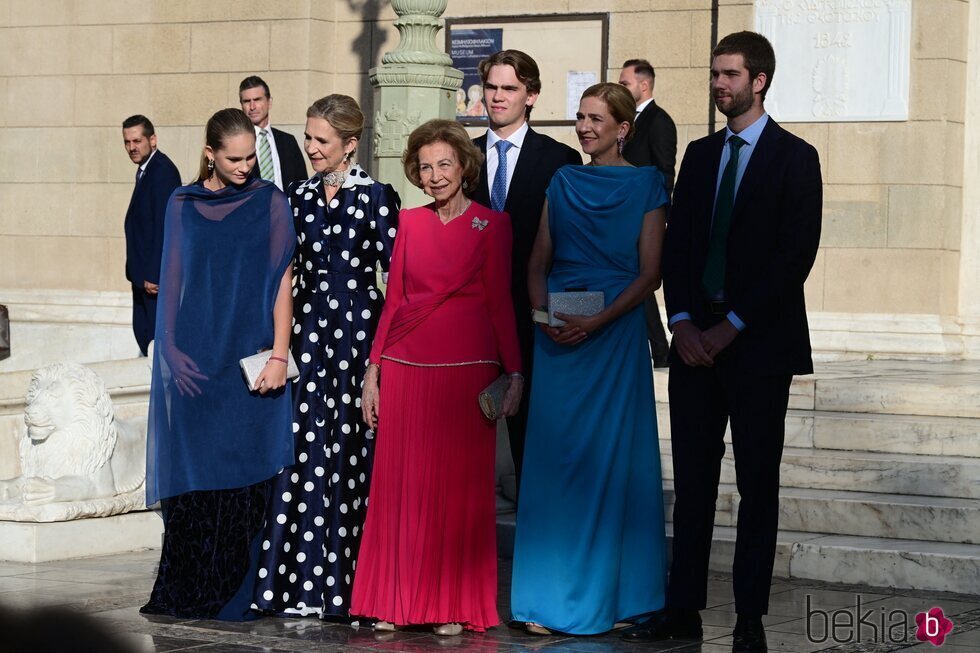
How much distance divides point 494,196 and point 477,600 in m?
1.54

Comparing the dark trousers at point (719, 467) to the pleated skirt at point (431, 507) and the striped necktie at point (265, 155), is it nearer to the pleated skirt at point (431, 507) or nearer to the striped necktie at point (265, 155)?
the pleated skirt at point (431, 507)

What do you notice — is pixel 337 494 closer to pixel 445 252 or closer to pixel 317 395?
pixel 317 395

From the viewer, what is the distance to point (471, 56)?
1217 centimetres

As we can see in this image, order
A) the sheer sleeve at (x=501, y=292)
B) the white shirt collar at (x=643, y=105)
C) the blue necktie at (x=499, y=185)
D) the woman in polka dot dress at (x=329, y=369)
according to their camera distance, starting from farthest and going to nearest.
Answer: the white shirt collar at (x=643, y=105), the blue necktie at (x=499, y=185), the woman in polka dot dress at (x=329, y=369), the sheer sleeve at (x=501, y=292)

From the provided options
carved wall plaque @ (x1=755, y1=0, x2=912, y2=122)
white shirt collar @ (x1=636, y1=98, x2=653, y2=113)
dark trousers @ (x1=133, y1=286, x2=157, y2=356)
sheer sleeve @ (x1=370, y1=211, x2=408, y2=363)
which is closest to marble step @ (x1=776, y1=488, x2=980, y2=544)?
sheer sleeve @ (x1=370, y1=211, x2=408, y2=363)

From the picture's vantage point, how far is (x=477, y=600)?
5281 mm

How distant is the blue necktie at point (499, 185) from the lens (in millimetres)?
5777

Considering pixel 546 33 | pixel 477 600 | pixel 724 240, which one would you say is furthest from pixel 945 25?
pixel 477 600

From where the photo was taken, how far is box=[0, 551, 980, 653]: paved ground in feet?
16.3

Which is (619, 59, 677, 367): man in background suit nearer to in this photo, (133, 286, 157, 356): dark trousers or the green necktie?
(133, 286, 157, 356): dark trousers

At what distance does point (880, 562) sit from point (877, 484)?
966mm

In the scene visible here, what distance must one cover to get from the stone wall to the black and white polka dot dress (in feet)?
18.8

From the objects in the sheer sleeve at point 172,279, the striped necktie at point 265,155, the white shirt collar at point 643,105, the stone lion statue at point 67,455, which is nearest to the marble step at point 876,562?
the sheer sleeve at point 172,279

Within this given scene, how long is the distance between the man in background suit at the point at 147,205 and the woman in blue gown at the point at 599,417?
535cm
